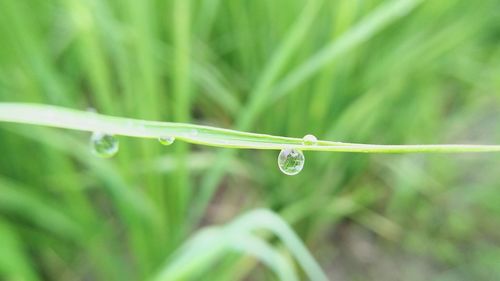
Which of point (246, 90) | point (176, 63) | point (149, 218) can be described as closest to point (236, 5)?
point (246, 90)

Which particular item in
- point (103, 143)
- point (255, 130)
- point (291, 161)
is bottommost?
point (291, 161)

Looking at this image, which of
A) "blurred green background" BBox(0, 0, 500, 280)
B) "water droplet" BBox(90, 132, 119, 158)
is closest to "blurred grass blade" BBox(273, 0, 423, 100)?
"blurred green background" BBox(0, 0, 500, 280)

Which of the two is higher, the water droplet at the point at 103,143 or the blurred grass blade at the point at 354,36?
the blurred grass blade at the point at 354,36

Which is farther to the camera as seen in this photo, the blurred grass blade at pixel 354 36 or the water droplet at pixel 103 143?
the blurred grass blade at pixel 354 36

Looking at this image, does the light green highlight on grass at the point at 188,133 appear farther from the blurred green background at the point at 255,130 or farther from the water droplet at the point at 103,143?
the blurred green background at the point at 255,130

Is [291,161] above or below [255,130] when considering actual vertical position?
below

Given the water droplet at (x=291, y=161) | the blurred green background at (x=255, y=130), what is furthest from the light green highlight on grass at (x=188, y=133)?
the blurred green background at (x=255, y=130)

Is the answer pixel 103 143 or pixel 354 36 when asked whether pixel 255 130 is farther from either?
pixel 103 143

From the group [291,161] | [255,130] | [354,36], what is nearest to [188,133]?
[291,161]
